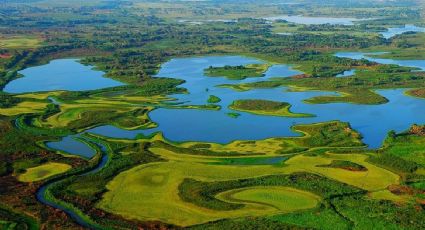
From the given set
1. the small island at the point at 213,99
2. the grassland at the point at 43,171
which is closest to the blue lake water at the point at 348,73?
the small island at the point at 213,99

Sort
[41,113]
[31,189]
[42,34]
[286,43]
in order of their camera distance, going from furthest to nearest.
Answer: [42,34] → [286,43] → [41,113] → [31,189]

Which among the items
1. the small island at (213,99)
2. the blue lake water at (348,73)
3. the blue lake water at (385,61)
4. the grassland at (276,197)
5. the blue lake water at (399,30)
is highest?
the blue lake water at (399,30)

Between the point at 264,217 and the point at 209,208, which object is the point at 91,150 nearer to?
the point at 209,208

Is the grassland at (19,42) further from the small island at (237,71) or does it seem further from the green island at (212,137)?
the small island at (237,71)

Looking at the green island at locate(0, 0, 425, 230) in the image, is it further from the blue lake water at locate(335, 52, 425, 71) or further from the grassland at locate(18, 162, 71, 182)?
the blue lake water at locate(335, 52, 425, 71)

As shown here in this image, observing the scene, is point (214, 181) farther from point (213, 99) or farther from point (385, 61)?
point (385, 61)

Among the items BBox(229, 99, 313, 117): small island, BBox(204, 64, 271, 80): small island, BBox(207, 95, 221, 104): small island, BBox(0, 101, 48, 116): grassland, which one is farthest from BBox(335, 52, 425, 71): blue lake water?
BBox(0, 101, 48, 116): grassland

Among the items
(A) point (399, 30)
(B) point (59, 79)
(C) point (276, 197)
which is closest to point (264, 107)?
(C) point (276, 197)

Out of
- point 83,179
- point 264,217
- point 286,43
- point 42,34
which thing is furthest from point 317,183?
point 42,34
